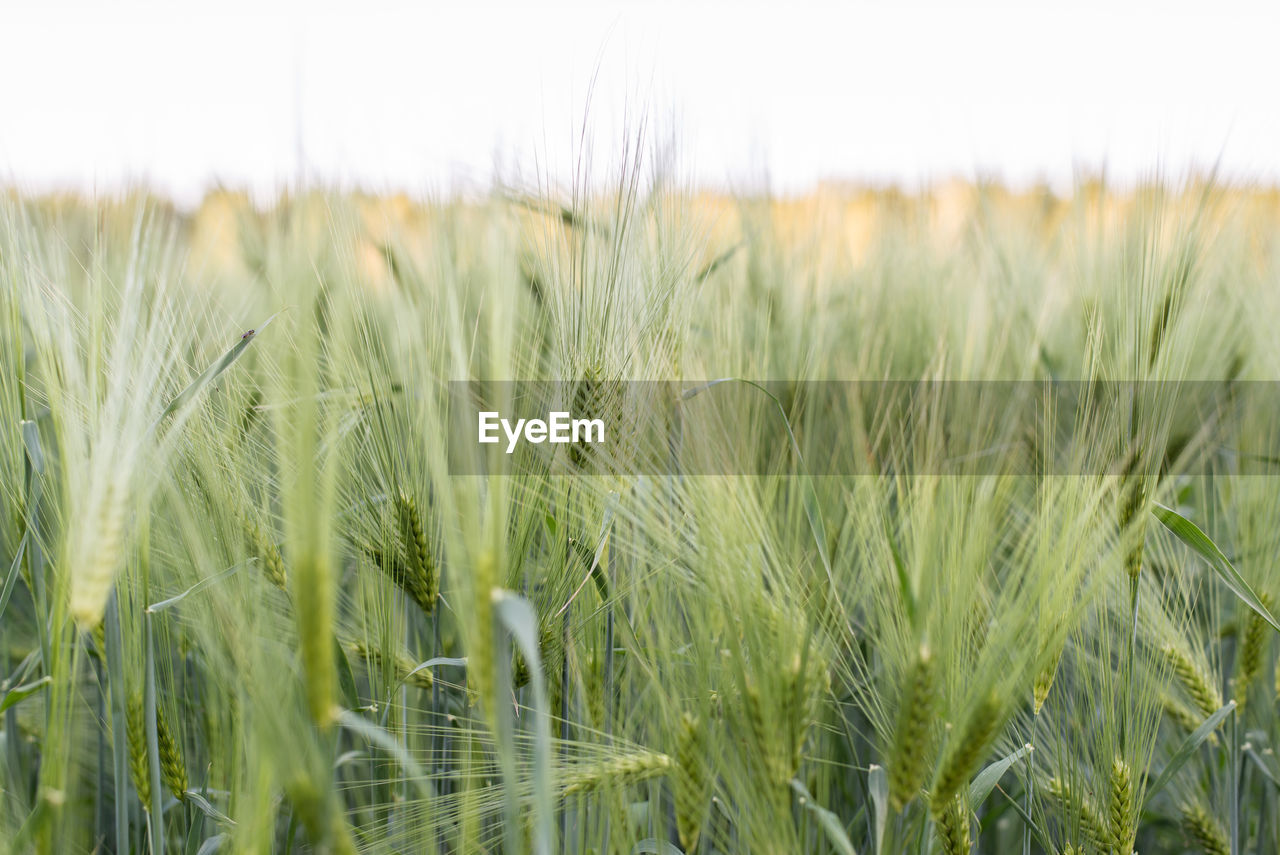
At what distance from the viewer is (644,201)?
0.83 metres

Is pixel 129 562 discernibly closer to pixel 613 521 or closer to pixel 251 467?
pixel 251 467

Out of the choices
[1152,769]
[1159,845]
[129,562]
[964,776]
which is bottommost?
[1159,845]

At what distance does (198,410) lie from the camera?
0.75 meters

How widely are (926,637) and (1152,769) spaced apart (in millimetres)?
824

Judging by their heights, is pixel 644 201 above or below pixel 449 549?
above

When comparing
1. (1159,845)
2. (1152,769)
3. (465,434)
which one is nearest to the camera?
(465,434)

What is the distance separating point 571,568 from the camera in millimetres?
740

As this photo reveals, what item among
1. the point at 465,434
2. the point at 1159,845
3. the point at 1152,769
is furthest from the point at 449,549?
the point at 1159,845

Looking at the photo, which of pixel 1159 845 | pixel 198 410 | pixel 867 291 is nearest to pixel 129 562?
pixel 198 410

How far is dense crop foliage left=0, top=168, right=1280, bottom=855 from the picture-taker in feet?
1.87

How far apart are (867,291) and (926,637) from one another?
86cm

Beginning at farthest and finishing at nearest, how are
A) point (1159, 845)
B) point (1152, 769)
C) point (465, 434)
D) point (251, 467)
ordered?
point (1159, 845) < point (1152, 769) < point (251, 467) < point (465, 434)

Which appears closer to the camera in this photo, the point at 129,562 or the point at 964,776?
the point at 964,776

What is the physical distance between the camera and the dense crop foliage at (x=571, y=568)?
571mm
